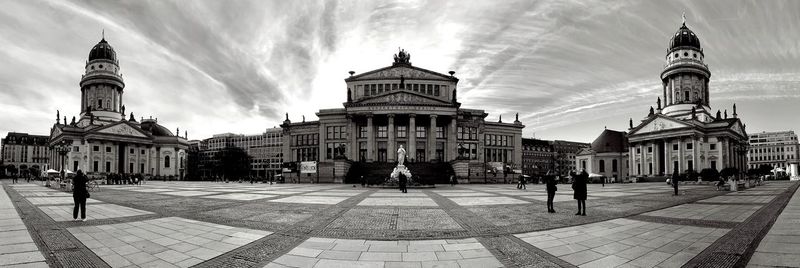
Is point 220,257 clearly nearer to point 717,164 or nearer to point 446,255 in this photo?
point 446,255

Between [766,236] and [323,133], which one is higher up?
[323,133]

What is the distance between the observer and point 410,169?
4903 cm

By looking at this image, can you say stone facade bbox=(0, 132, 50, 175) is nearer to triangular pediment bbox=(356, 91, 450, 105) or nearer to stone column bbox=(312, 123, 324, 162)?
stone column bbox=(312, 123, 324, 162)

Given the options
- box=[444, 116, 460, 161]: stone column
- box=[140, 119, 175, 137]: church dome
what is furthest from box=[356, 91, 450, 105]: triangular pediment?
box=[140, 119, 175, 137]: church dome

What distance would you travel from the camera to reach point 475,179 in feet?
166

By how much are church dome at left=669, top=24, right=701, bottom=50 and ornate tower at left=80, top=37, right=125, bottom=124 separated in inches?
4872

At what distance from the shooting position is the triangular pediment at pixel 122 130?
78062 mm

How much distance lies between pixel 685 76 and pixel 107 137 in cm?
11895

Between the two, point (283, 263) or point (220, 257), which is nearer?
point (283, 263)

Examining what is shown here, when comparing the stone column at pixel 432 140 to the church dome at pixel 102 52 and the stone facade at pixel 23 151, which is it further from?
the stone facade at pixel 23 151

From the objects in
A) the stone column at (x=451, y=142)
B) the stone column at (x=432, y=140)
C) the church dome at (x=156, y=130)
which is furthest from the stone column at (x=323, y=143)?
the church dome at (x=156, y=130)

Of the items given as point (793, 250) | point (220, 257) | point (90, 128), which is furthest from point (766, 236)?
point (90, 128)

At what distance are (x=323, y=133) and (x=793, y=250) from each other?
2479 inches

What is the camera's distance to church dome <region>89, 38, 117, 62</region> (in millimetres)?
87938
